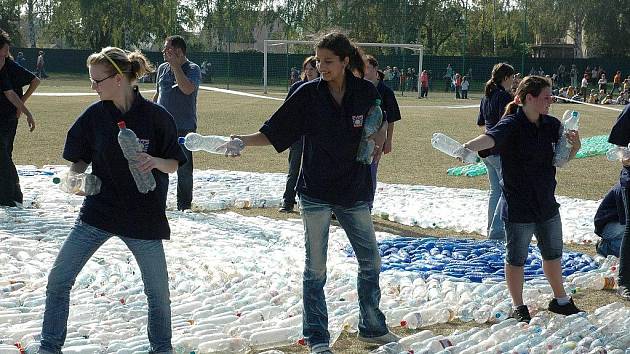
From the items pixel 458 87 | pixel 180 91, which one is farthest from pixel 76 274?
pixel 458 87

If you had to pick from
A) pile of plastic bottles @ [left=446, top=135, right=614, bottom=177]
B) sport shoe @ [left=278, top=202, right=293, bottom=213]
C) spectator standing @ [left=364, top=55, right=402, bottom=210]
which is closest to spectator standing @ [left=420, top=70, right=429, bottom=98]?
pile of plastic bottles @ [left=446, top=135, right=614, bottom=177]

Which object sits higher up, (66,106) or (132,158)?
(132,158)

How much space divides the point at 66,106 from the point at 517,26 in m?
50.7

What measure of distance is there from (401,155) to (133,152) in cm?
1345

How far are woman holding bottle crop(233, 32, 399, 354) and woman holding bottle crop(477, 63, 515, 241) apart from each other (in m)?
3.60

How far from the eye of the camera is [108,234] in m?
5.36

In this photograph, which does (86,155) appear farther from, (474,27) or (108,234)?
(474,27)

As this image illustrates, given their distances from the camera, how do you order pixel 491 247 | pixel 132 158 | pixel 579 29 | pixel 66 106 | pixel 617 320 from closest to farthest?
pixel 132 158 → pixel 617 320 → pixel 491 247 → pixel 66 106 → pixel 579 29

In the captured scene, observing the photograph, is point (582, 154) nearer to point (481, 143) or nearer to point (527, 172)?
point (527, 172)

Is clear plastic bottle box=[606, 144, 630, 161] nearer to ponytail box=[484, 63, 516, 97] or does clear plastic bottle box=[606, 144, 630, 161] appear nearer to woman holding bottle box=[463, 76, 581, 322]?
woman holding bottle box=[463, 76, 581, 322]

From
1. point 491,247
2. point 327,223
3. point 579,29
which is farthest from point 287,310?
point 579,29

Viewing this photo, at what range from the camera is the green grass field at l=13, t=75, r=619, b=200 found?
14953mm

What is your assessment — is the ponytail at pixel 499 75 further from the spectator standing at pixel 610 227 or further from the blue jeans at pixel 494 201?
the spectator standing at pixel 610 227

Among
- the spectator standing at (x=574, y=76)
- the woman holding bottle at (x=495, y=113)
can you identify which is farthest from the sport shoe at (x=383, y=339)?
the spectator standing at (x=574, y=76)
